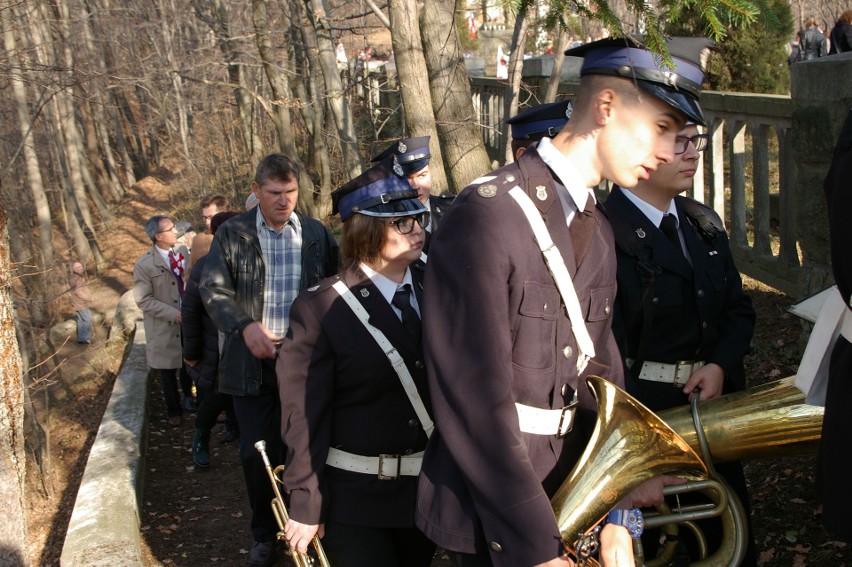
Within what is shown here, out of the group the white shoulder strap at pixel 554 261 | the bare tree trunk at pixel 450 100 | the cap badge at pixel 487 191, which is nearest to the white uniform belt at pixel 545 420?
the white shoulder strap at pixel 554 261

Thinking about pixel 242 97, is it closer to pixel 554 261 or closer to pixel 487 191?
pixel 487 191

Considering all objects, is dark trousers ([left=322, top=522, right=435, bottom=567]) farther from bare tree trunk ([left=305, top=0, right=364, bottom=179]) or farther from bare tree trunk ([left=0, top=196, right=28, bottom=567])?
bare tree trunk ([left=305, top=0, right=364, bottom=179])

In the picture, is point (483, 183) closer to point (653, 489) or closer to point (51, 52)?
point (653, 489)

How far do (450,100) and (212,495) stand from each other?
3402 mm

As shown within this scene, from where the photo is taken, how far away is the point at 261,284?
5.22 metres

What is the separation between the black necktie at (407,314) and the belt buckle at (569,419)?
3.08ft

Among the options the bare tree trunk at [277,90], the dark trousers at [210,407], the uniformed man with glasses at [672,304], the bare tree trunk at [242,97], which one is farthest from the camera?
the bare tree trunk at [242,97]

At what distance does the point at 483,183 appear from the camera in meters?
2.45

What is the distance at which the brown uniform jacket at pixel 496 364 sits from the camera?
2240 mm

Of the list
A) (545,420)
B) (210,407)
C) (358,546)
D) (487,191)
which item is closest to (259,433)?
(210,407)

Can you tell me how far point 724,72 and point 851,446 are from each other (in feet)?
24.3

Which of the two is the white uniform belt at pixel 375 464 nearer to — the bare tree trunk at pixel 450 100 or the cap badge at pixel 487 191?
the cap badge at pixel 487 191

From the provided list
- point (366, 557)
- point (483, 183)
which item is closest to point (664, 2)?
point (483, 183)

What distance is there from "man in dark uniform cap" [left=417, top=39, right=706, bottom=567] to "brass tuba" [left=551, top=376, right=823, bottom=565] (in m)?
0.08
